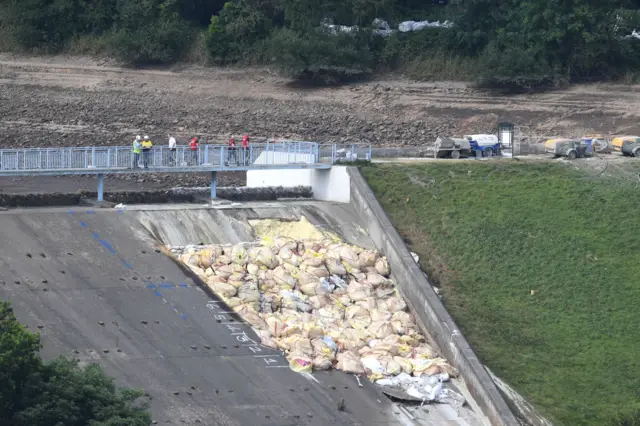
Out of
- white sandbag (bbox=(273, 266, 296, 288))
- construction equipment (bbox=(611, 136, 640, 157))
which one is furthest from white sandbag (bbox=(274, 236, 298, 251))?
construction equipment (bbox=(611, 136, 640, 157))

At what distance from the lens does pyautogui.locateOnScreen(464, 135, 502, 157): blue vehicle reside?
42.8 metres

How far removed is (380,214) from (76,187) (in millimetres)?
17788

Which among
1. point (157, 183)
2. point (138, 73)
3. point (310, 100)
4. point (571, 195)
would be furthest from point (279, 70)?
point (571, 195)

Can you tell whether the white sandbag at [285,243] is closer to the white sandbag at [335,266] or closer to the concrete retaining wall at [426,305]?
the white sandbag at [335,266]

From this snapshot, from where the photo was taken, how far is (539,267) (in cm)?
3475

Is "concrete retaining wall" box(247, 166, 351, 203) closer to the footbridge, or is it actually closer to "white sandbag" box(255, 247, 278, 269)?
the footbridge

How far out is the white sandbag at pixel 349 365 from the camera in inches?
1171

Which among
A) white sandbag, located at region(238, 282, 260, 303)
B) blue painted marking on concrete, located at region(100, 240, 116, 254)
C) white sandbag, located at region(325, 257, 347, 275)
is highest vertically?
blue painted marking on concrete, located at region(100, 240, 116, 254)

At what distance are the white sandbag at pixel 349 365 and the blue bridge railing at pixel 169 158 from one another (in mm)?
9191

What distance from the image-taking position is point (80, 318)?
29.5 m

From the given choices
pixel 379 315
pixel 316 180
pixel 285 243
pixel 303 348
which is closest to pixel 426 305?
pixel 379 315

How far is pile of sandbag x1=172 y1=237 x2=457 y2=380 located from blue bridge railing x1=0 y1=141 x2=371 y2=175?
3871 mm

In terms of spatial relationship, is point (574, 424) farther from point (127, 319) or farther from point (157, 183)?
point (157, 183)

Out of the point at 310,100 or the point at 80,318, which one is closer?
the point at 80,318
